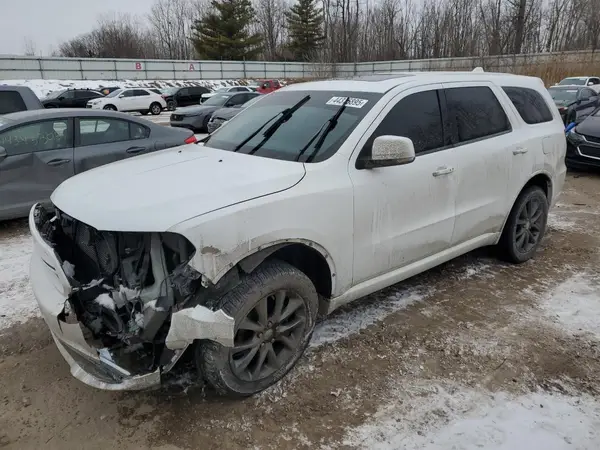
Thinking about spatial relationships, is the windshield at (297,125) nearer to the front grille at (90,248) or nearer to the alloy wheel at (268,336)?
the alloy wheel at (268,336)

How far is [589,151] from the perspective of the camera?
9234mm

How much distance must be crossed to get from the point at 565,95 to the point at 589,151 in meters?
6.80

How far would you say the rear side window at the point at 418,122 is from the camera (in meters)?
3.35

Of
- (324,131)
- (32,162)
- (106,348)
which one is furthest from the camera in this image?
(32,162)

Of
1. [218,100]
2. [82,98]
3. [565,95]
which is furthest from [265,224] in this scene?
[82,98]

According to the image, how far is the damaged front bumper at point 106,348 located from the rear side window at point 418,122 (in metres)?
1.65

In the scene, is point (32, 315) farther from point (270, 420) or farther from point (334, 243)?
point (334, 243)

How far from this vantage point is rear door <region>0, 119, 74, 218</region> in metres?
5.73

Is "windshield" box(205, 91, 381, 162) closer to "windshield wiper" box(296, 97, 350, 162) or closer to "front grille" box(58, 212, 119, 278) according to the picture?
"windshield wiper" box(296, 97, 350, 162)

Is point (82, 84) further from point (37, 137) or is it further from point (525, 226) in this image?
point (525, 226)

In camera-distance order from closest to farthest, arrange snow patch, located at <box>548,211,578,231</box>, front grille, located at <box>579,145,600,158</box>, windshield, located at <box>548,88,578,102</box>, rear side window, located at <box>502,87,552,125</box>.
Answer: rear side window, located at <box>502,87,552,125</box> → snow patch, located at <box>548,211,578,231</box> → front grille, located at <box>579,145,600,158</box> → windshield, located at <box>548,88,578,102</box>

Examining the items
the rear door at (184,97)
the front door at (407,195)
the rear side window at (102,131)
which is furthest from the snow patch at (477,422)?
the rear door at (184,97)

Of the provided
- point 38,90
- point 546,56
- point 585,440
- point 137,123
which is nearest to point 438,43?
point 546,56

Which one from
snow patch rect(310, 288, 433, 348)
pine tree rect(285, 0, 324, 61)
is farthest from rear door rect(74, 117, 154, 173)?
pine tree rect(285, 0, 324, 61)
